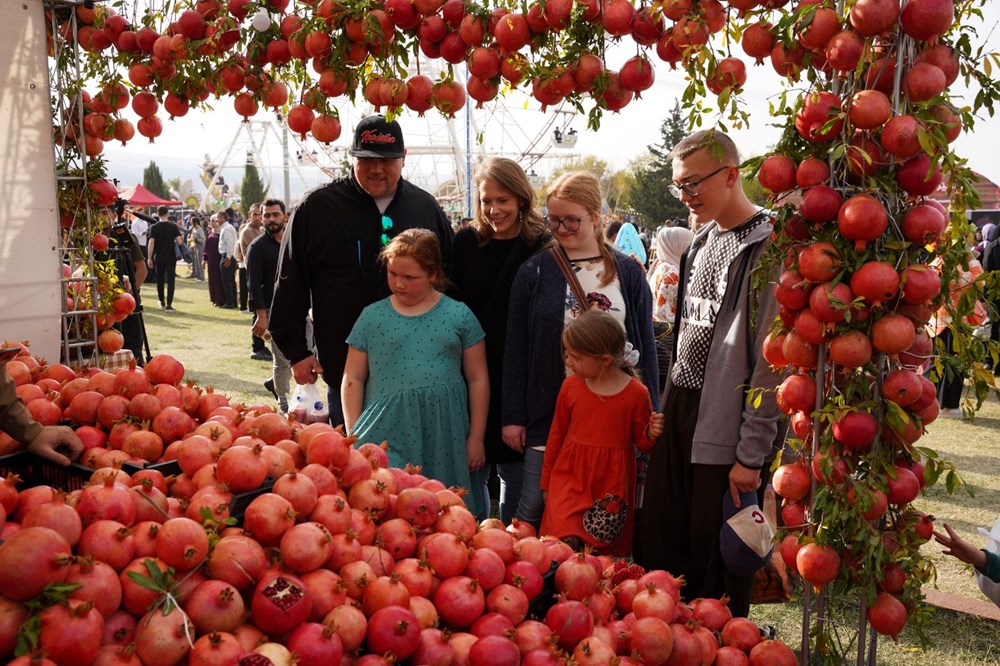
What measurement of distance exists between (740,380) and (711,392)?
10cm

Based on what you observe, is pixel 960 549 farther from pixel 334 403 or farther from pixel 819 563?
pixel 334 403

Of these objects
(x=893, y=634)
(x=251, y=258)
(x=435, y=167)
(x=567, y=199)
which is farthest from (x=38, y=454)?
(x=435, y=167)

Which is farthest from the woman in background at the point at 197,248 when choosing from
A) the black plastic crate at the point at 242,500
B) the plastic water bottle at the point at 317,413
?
the black plastic crate at the point at 242,500

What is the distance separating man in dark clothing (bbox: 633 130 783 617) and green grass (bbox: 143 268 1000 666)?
2.20 feet

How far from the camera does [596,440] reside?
3080mm

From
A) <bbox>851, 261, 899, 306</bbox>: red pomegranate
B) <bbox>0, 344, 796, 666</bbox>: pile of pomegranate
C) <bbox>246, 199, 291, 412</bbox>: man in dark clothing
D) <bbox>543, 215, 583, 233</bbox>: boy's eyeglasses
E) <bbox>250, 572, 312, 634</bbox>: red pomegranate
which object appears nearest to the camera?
<bbox>0, 344, 796, 666</bbox>: pile of pomegranate

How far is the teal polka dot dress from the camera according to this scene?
3.31 m

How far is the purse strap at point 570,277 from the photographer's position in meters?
3.29

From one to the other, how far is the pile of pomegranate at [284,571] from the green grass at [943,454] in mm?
944

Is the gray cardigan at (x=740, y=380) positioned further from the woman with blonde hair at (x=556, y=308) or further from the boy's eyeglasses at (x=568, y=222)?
the boy's eyeglasses at (x=568, y=222)

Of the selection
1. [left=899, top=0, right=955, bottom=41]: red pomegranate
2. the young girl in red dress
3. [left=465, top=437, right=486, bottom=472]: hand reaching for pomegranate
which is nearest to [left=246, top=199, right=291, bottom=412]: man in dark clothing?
[left=465, top=437, right=486, bottom=472]: hand reaching for pomegranate

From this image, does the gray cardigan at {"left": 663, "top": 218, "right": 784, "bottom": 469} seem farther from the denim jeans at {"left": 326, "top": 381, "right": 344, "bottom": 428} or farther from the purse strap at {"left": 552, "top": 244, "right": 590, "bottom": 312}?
the denim jeans at {"left": 326, "top": 381, "right": 344, "bottom": 428}

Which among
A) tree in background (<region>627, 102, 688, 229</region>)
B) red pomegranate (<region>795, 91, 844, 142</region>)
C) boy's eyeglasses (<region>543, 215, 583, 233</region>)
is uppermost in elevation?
tree in background (<region>627, 102, 688, 229</region>)

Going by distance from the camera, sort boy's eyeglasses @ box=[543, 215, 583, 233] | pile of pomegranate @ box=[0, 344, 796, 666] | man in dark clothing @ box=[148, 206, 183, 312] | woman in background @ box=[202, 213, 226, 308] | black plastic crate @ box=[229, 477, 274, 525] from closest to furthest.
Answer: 1. pile of pomegranate @ box=[0, 344, 796, 666]
2. black plastic crate @ box=[229, 477, 274, 525]
3. boy's eyeglasses @ box=[543, 215, 583, 233]
4. man in dark clothing @ box=[148, 206, 183, 312]
5. woman in background @ box=[202, 213, 226, 308]
